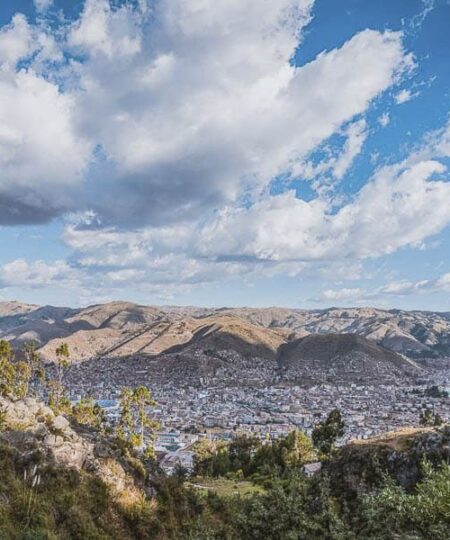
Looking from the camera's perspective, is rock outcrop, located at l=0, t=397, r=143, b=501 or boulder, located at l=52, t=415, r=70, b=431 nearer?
rock outcrop, located at l=0, t=397, r=143, b=501

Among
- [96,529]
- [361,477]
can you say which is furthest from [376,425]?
[96,529]

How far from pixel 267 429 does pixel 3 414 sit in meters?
117

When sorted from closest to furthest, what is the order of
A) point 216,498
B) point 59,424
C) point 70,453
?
point 70,453 → point 59,424 → point 216,498

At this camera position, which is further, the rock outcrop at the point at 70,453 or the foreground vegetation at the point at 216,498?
the rock outcrop at the point at 70,453

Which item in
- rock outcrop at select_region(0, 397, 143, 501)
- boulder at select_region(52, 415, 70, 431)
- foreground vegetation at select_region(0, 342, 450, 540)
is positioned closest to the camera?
foreground vegetation at select_region(0, 342, 450, 540)

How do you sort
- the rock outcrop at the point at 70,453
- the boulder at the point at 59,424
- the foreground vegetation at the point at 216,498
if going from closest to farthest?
1. the foreground vegetation at the point at 216,498
2. the rock outcrop at the point at 70,453
3. the boulder at the point at 59,424

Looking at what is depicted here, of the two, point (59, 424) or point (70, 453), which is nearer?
point (70, 453)

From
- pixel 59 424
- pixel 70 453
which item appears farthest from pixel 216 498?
pixel 59 424

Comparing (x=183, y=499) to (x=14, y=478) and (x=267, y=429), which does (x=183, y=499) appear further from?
(x=267, y=429)

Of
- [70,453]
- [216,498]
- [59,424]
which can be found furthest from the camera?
[216,498]

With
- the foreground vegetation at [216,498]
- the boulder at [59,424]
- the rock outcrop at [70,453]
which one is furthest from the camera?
the boulder at [59,424]

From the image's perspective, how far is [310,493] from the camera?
70.5ft

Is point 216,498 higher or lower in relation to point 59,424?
lower

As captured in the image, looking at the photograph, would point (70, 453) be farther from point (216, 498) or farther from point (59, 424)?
point (216, 498)
